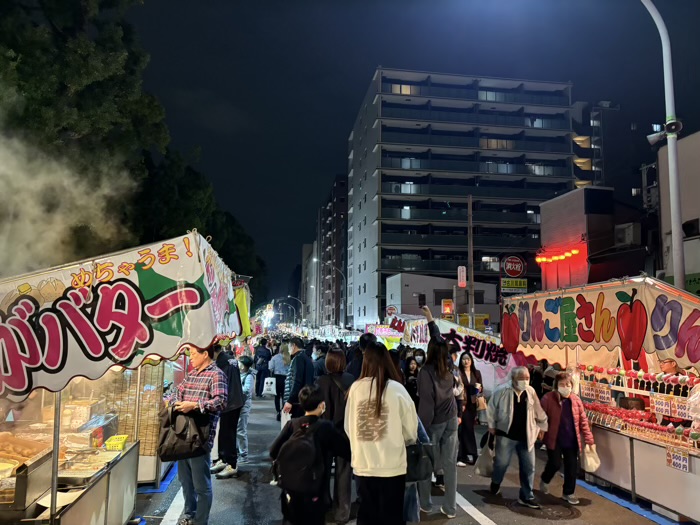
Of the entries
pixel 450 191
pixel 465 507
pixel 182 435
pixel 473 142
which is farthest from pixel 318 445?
pixel 473 142

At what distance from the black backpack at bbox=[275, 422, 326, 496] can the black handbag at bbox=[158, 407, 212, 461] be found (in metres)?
1.59

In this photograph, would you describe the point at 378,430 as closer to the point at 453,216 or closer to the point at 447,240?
the point at 447,240

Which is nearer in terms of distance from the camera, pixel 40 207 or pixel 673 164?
pixel 673 164

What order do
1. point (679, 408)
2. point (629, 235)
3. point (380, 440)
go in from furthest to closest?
1. point (629, 235)
2. point (679, 408)
3. point (380, 440)

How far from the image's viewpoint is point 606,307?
25.2ft

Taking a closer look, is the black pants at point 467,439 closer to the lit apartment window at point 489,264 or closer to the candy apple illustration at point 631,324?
the candy apple illustration at point 631,324

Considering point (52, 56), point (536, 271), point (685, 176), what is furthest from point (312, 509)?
point (536, 271)

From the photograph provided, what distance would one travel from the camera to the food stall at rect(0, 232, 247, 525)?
3.87 m

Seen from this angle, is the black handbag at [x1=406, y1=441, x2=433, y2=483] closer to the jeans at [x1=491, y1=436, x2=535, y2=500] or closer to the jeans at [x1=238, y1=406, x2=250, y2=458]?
the jeans at [x1=491, y1=436, x2=535, y2=500]

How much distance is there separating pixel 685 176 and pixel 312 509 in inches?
696

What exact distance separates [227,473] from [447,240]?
44.7 metres

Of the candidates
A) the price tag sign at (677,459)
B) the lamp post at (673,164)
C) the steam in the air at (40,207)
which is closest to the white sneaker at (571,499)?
the price tag sign at (677,459)

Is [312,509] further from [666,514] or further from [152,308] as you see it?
[666,514]

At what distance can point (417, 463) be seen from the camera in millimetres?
4176
